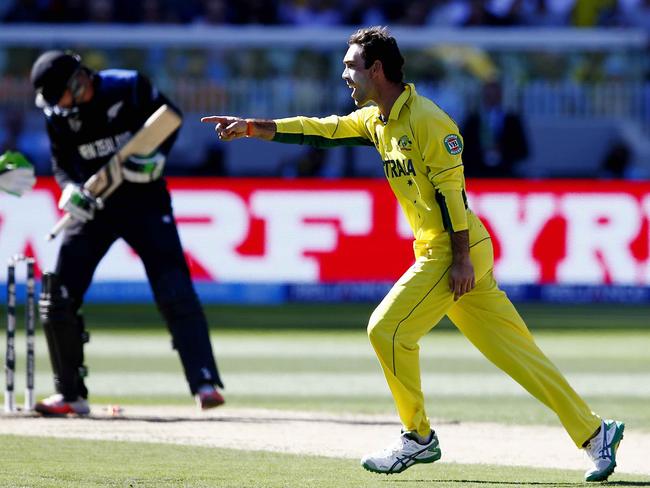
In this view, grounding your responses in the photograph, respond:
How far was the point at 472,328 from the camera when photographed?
6.98m

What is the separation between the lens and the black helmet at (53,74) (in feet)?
28.6

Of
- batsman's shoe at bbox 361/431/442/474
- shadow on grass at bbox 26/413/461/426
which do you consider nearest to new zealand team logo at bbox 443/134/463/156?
batsman's shoe at bbox 361/431/442/474

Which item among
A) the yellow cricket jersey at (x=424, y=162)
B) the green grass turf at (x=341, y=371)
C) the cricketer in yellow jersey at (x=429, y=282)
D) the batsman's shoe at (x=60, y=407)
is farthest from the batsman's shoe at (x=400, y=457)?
the batsman's shoe at (x=60, y=407)

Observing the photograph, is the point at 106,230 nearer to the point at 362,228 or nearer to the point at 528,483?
the point at 528,483

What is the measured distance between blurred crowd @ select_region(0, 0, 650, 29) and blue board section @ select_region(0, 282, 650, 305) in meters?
5.63

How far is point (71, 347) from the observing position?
9078 millimetres

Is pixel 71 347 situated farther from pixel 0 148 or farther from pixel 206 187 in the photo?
pixel 0 148

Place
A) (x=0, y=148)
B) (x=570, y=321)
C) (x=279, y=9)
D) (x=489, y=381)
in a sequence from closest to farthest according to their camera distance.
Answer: (x=489, y=381)
(x=570, y=321)
(x=0, y=148)
(x=279, y=9)

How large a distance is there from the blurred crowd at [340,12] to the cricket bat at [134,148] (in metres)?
12.6

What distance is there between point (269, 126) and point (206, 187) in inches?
382

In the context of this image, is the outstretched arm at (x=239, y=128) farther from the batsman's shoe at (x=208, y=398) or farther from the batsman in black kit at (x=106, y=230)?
the batsman's shoe at (x=208, y=398)

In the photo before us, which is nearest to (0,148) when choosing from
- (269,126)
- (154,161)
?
(154,161)

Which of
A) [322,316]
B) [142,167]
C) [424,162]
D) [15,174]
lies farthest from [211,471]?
[322,316]

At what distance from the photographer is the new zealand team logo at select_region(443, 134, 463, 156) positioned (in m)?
6.68
